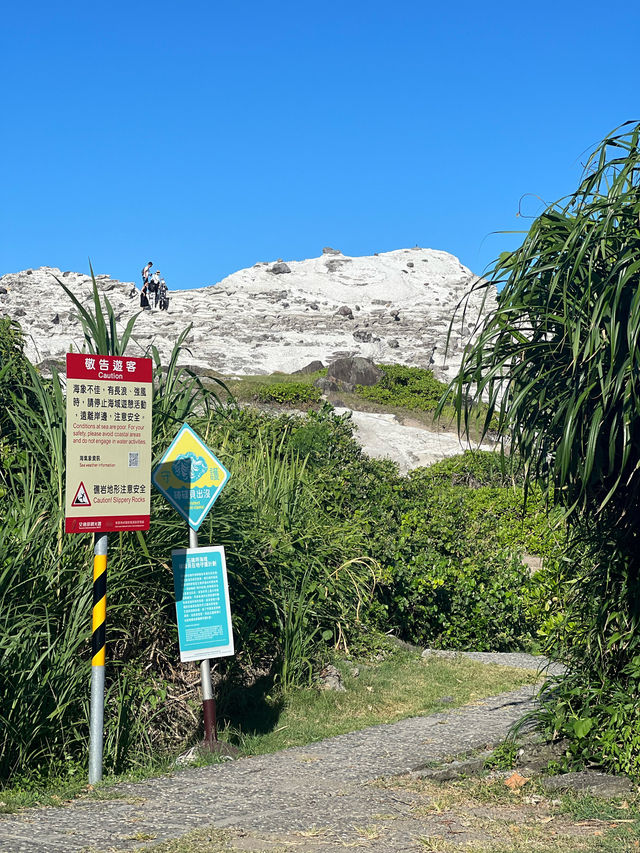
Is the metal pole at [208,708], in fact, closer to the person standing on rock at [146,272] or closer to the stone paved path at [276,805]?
the stone paved path at [276,805]

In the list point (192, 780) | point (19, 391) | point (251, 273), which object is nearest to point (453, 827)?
point (192, 780)

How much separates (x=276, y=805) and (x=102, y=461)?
8.18 feet

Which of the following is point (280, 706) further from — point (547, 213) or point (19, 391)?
point (547, 213)

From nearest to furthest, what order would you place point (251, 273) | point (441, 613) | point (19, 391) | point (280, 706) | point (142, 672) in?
point (142, 672), point (280, 706), point (19, 391), point (441, 613), point (251, 273)

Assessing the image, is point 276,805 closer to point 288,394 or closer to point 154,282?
point 288,394

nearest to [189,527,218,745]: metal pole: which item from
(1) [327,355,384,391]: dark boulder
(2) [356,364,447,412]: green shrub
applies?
(2) [356,364,447,412]: green shrub

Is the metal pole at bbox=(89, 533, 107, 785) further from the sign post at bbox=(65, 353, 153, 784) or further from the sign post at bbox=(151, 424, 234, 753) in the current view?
the sign post at bbox=(151, 424, 234, 753)

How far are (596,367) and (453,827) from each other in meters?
2.62

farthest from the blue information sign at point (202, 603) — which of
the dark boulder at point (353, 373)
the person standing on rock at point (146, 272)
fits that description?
the person standing on rock at point (146, 272)

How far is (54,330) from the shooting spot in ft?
164

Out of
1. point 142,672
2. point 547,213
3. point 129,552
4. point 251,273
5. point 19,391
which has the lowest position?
point 142,672

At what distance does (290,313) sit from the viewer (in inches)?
2430

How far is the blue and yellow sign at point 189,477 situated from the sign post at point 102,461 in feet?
1.62

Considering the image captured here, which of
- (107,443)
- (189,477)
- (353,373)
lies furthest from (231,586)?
(353,373)
